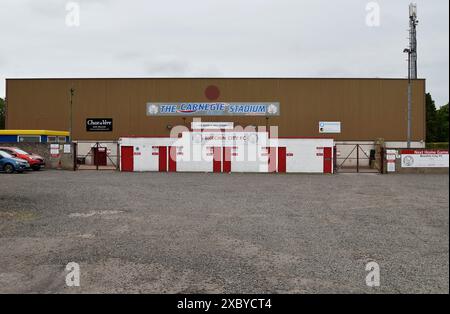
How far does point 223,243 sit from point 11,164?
67.3 ft

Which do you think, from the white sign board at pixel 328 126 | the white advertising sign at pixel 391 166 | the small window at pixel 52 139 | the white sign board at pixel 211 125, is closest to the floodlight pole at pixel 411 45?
the white advertising sign at pixel 391 166

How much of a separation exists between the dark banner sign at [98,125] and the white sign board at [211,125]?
7839 mm

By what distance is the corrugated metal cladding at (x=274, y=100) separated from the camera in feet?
122

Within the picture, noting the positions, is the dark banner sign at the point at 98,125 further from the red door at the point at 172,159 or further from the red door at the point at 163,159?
the red door at the point at 172,159

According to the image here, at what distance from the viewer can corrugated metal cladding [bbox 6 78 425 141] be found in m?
37.1

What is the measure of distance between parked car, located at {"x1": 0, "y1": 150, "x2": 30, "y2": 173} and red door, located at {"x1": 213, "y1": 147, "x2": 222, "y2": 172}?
11.8 metres

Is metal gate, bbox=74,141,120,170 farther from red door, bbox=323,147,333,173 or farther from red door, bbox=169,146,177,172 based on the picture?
red door, bbox=323,147,333,173

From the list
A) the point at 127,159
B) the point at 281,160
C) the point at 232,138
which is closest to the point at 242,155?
the point at 232,138

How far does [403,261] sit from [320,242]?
1.59m
